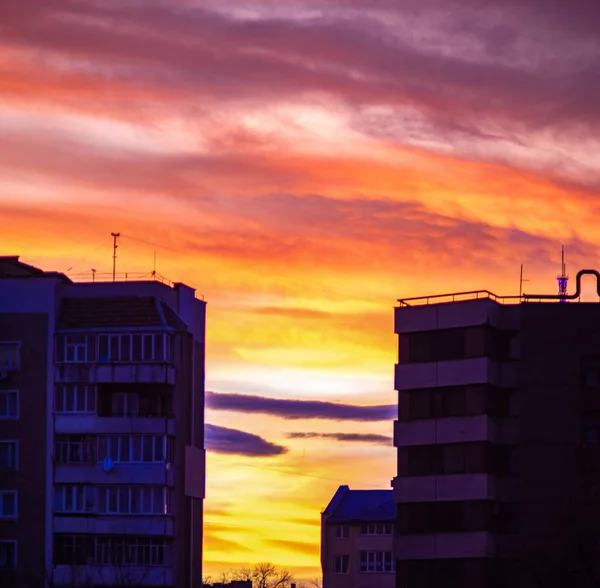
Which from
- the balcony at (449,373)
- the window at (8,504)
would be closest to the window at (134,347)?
the window at (8,504)

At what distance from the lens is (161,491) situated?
409 ft

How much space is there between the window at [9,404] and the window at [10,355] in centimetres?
190

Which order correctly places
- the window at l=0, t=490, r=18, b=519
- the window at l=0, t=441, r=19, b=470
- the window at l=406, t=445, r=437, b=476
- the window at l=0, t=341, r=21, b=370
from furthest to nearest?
the window at l=0, t=341, r=21, b=370, the window at l=0, t=441, r=19, b=470, the window at l=0, t=490, r=18, b=519, the window at l=406, t=445, r=437, b=476

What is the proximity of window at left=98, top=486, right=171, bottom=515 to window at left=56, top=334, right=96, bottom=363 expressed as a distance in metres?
9.66

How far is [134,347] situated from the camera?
126 meters

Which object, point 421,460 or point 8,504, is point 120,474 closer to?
point 8,504

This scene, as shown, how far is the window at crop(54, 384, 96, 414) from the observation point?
126188mm

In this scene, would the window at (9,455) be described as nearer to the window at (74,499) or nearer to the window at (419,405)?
the window at (74,499)

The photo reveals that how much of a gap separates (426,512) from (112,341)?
84.9 feet

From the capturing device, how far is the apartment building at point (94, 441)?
124 meters

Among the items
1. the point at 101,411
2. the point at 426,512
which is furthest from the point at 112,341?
the point at 426,512

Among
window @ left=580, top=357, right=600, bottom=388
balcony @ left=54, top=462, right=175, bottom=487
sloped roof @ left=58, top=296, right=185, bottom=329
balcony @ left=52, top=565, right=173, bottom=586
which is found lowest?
balcony @ left=52, top=565, right=173, bottom=586

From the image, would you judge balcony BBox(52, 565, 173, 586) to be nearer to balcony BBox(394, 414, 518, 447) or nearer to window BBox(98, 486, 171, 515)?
window BBox(98, 486, 171, 515)

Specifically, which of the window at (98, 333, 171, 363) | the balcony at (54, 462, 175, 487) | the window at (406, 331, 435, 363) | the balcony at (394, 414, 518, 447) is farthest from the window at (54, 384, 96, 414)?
the window at (406, 331, 435, 363)
